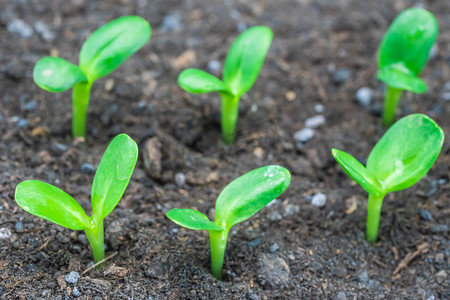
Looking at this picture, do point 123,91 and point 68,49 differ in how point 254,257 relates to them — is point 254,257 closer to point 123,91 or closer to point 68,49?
point 123,91

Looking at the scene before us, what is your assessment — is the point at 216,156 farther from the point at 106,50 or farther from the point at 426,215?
the point at 426,215

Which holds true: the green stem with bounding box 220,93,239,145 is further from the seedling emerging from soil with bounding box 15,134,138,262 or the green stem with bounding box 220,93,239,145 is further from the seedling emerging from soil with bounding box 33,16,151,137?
the seedling emerging from soil with bounding box 15,134,138,262

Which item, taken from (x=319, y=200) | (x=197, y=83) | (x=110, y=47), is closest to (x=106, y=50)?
(x=110, y=47)

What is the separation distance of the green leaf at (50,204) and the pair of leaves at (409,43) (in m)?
1.03

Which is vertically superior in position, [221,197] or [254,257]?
[221,197]

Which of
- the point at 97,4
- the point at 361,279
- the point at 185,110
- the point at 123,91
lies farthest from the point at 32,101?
the point at 361,279

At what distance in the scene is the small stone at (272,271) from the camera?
141 cm

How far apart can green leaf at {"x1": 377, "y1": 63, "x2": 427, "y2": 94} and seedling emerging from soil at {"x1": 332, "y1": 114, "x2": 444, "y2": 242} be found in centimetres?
22

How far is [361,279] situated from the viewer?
146 centimetres

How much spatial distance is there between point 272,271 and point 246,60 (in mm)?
666

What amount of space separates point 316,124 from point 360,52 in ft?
1.69

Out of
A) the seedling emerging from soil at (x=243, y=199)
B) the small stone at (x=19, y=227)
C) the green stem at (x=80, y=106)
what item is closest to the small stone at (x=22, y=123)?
the green stem at (x=80, y=106)

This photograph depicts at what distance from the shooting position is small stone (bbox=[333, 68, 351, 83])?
2.17 m

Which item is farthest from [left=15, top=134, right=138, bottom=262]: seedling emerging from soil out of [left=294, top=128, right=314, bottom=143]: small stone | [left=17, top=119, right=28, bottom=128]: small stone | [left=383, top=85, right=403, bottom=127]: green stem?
[left=383, top=85, right=403, bottom=127]: green stem
